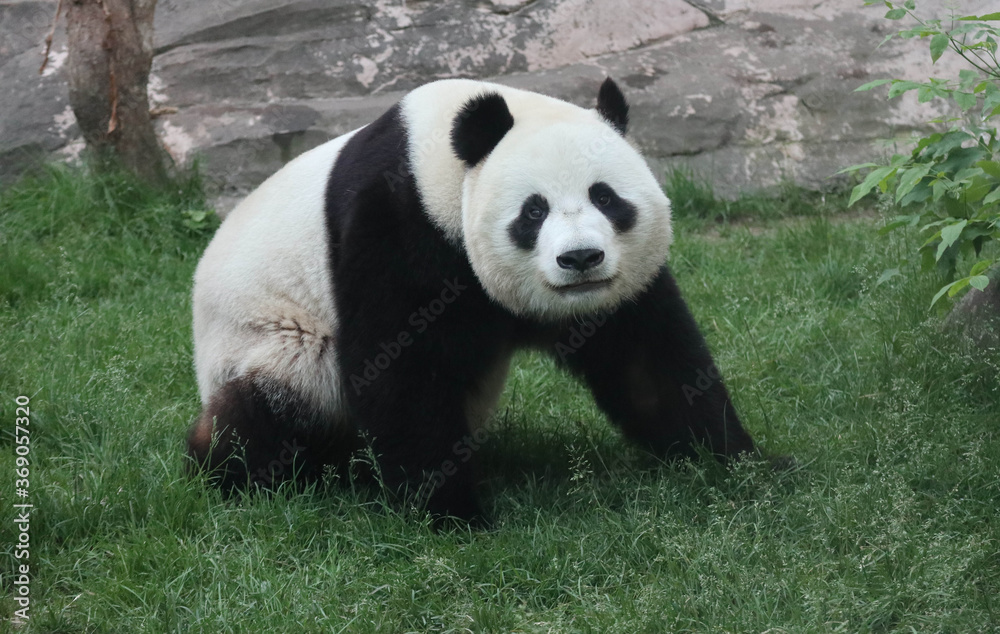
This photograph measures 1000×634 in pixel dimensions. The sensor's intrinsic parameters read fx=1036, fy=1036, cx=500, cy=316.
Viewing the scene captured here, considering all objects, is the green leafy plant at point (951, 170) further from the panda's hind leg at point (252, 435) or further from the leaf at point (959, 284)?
the panda's hind leg at point (252, 435)

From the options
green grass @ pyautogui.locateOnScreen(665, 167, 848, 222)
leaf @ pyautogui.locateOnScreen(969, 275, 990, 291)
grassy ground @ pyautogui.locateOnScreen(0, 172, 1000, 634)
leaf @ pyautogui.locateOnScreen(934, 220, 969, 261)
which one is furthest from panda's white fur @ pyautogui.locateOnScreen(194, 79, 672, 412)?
green grass @ pyautogui.locateOnScreen(665, 167, 848, 222)

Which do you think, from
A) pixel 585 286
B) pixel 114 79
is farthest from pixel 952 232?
pixel 114 79

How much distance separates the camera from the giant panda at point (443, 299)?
12.1 feet

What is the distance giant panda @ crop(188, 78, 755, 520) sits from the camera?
12.1ft

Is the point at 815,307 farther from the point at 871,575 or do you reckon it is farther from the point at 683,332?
the point at 871,575

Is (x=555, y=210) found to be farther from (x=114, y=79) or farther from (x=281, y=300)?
(x=114, y=79)

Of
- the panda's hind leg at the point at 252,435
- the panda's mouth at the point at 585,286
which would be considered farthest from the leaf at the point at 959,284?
the panda's hind leg at the point at 252,435

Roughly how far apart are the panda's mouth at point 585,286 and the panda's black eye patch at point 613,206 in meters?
0.19

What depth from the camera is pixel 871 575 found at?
3.19m

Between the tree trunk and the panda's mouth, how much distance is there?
4.54m

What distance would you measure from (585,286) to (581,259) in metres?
0.22

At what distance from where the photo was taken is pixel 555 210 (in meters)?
3.61

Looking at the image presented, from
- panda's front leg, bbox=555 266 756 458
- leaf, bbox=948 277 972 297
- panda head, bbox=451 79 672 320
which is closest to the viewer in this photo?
leaf, bbox=948 277 972 297

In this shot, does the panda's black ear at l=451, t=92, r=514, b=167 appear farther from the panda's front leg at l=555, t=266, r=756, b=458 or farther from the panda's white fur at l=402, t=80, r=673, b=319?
the panda's front leg at l=555, t=266, r=756, b=458
